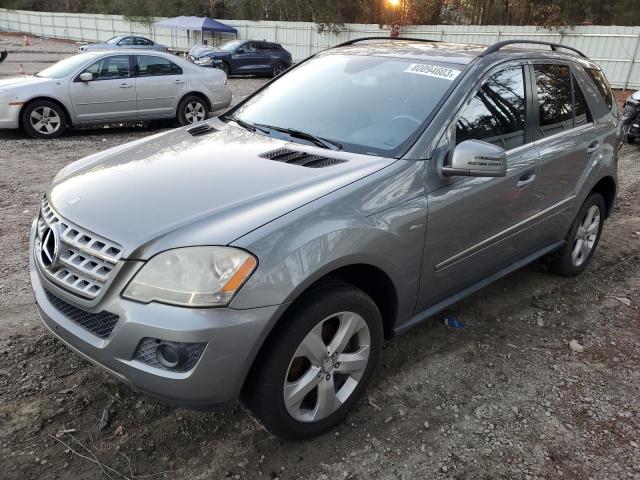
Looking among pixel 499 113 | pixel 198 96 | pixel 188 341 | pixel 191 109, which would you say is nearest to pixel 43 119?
pixel 191 109

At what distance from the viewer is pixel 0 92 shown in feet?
27.4

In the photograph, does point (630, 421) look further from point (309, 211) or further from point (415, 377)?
point (309, 211)

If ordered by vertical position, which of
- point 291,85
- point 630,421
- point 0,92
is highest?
point 291,85

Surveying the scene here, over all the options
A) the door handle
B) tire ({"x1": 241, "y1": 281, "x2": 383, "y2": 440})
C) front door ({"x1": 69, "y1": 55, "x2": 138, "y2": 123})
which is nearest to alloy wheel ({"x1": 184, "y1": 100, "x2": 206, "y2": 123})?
front door ({"x1": 69, "y1": 55, "x2": 138, "y2": 123})

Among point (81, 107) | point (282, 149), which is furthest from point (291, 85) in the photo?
point (81, 107)

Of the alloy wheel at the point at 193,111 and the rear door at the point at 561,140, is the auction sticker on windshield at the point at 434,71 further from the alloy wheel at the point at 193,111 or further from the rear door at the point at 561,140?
the alloy wheel at the point at 193,111

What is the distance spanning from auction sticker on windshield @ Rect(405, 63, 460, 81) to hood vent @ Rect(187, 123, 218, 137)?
1.30 metres

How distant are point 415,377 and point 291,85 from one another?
2093mm

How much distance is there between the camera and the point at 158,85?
9914 mm

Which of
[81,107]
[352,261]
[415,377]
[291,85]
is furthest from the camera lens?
[81,107]

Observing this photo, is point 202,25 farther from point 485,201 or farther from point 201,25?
point 485,201

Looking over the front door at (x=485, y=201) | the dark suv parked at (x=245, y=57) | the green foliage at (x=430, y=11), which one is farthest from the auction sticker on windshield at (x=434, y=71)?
the green foliage at (x=430, y=11)

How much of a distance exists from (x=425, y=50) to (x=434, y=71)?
0.41 m

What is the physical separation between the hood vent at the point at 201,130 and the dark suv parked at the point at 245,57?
1843cm
